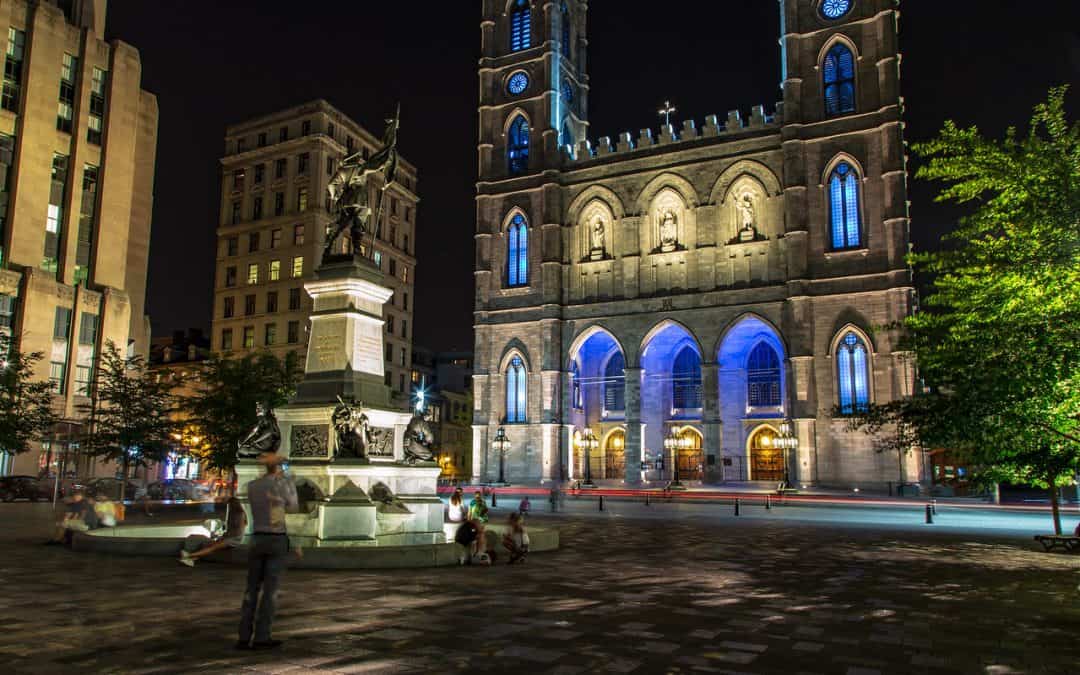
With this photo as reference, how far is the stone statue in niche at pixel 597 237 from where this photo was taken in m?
55.6

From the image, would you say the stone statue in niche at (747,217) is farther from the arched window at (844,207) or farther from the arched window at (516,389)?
the arched window at (516,389)

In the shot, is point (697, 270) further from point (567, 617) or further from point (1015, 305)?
point (567, 617)

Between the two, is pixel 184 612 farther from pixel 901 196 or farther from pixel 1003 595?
pixel 901 196

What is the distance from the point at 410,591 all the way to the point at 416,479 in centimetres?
433

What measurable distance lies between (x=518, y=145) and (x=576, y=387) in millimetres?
19110

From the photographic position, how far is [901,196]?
45.8 m

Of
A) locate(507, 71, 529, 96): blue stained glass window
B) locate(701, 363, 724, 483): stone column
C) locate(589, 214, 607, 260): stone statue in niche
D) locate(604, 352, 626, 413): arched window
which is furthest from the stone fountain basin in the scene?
locate(507, 71, 529, 96): blue stained glass window

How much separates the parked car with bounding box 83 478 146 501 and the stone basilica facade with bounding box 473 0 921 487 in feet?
76.1

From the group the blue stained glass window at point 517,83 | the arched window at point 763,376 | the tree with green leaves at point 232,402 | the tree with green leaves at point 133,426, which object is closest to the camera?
the tree with green leaves at point 232,402

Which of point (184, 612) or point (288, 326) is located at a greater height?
point (288, 326)

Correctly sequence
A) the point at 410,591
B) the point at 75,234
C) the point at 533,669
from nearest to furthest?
the point at 533,669
the point at 410,591
the point at 75,234

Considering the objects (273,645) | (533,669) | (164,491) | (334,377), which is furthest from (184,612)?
(164,491)

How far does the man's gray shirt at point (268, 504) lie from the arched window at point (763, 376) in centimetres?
4858

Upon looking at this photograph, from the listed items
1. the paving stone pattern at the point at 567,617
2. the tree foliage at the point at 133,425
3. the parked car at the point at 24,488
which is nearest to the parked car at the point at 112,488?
the tree foliage at the point at 133,425
